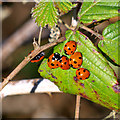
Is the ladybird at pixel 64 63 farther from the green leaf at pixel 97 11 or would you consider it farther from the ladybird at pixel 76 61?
the green leaf at pixel 97 11

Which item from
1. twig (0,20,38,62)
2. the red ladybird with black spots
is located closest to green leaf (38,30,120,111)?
the red ladybird with black spots

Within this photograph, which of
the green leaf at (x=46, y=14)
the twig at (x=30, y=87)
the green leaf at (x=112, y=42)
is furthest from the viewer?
the twig at (x=30, y=87)

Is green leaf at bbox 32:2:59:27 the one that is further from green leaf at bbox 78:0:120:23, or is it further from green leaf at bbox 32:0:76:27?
green leaf at bbox 78:0:120:23

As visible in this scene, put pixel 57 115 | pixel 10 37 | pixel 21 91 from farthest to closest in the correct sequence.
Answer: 1. pixel 10 37
2. pixel 57 115
3. pixel 21 91

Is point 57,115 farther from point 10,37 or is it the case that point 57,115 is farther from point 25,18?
point 25,18

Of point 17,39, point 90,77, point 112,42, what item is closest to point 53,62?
point 90,77

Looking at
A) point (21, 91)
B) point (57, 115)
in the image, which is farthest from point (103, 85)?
point (57, 115)

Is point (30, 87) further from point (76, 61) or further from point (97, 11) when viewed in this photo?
point (97, 11)

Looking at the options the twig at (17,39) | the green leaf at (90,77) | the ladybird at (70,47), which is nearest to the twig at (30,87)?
the green leaf at (90,77)
